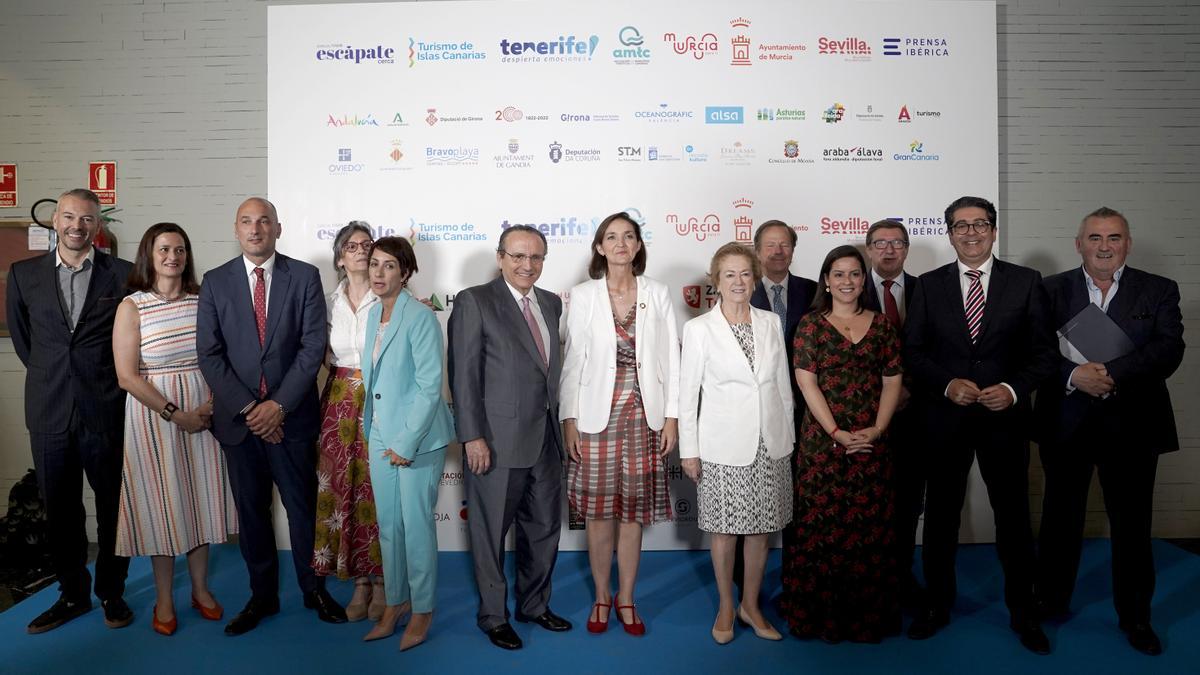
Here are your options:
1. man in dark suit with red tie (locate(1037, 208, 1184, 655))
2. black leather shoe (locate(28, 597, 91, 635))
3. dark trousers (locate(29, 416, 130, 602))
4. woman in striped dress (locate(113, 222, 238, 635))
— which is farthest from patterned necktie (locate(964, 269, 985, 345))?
black leather shoe (locate(28, 597, 91, 635))

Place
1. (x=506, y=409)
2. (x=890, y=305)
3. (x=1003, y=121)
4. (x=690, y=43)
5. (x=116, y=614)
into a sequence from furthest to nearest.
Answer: (x=1003, y=121), (x=690, y=43), (x=890, y=305), (x=116, y=614), (x=506, y=409)

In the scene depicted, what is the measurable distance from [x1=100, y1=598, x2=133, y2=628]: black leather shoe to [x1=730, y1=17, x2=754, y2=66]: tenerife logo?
14.3 feet

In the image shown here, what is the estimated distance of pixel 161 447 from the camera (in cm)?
313

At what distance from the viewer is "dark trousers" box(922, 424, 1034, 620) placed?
9.91 ft

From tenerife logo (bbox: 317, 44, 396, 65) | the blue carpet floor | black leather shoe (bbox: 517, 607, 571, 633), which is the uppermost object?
tenerife logo (bbox: 317, 44, 396, 65)

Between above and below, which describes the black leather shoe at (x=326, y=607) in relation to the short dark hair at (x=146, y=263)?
below

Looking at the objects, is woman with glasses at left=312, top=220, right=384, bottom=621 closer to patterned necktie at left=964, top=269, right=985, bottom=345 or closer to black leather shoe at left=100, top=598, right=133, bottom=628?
black leather shoe at left=100, top=598, right=133, bottom=628

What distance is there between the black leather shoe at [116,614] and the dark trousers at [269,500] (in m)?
0.61

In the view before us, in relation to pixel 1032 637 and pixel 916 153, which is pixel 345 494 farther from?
pixel 916 153

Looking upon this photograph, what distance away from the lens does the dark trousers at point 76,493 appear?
128 inches

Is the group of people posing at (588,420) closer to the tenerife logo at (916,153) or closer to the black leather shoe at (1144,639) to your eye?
the black leather shoe at (1144,639)

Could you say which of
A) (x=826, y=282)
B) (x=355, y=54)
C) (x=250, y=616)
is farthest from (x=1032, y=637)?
(x=355, y=54)

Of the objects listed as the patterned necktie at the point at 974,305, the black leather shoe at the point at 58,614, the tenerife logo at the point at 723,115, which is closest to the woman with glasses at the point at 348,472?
the black leather shoe at the point at 58,614

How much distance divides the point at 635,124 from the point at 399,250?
1875 mm
